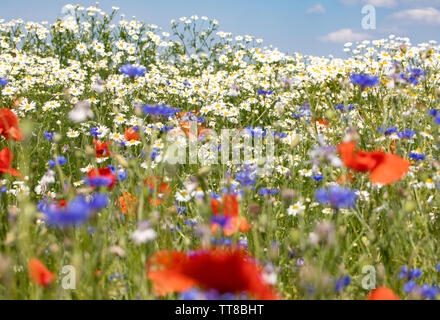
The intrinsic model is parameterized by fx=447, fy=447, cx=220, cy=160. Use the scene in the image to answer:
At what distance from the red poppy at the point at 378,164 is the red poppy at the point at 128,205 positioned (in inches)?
35.9

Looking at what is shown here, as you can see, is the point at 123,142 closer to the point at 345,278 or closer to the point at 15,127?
the point at 15,127

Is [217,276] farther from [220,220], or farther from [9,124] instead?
[9,124]

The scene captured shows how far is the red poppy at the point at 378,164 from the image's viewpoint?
1.41 meters

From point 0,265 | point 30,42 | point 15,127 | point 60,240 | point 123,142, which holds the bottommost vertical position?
point 0,265

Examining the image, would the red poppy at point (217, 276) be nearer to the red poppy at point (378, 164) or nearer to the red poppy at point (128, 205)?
the red poppy at point (378, 164)

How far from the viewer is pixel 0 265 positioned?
1078 millimetres

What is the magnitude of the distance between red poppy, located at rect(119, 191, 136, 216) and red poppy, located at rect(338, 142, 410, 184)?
91 cm

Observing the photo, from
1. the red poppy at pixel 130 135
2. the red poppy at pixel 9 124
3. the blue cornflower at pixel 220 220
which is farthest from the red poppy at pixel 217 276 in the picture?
the red poppy at pixel 130 135

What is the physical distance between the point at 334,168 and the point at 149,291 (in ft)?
4.29

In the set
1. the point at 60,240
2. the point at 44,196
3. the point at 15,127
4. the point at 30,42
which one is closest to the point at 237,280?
the point at 60,240

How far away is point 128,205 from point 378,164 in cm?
105

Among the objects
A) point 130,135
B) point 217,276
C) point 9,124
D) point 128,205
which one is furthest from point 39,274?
point 130,135

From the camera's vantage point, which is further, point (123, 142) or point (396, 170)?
point (123, 142)
